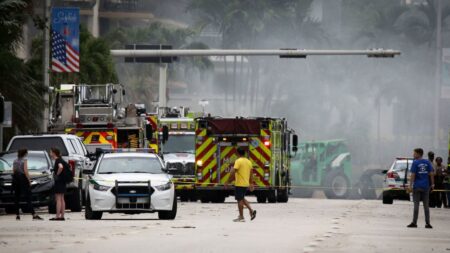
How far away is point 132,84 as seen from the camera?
120 metres

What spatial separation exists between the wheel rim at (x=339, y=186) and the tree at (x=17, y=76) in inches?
1009

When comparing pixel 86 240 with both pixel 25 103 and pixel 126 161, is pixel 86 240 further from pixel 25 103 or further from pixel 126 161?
pixel 25 103

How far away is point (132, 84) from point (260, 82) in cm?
2163

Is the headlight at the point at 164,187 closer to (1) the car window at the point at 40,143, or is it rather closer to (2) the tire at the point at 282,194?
(1) the car window at the point at 40,143

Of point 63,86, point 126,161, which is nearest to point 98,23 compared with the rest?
point 63,86

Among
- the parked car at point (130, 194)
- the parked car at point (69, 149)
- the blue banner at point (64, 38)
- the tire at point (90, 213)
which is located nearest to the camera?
the parked car at point (130, 194)

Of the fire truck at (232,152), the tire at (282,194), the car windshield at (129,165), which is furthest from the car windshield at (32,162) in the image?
the tire at (282,194)

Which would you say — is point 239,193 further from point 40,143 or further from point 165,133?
point 165,133

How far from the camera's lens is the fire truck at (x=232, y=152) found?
4953cm

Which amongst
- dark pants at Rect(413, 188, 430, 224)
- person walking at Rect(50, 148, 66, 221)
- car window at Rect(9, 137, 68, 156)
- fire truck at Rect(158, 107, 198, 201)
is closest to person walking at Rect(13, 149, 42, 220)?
person walking at Rect(50, 148, 66, 221)

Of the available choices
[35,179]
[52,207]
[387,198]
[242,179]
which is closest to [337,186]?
[387,198]

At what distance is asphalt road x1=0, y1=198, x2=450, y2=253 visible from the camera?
951 inches

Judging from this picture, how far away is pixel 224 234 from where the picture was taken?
92.4 ft

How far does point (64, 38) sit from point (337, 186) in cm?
2734
